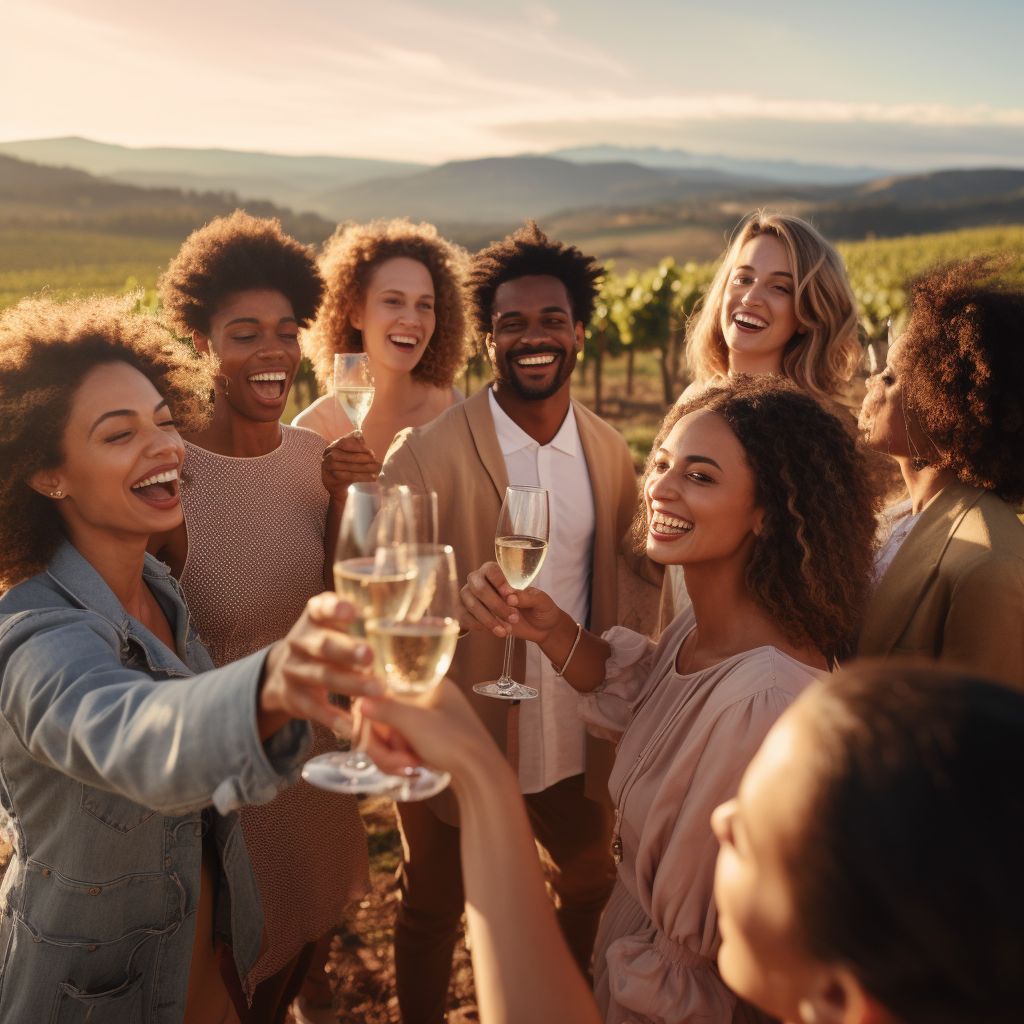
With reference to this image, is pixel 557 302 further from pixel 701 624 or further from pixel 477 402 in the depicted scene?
pixel 701 624

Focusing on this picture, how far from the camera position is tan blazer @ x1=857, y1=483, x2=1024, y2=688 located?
2518 mm

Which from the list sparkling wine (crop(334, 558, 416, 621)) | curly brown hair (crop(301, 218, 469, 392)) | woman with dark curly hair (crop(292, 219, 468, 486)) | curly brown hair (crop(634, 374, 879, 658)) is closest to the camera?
sparkling wine (crop(334, 558, 416, 621))

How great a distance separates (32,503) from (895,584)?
97.2 inches

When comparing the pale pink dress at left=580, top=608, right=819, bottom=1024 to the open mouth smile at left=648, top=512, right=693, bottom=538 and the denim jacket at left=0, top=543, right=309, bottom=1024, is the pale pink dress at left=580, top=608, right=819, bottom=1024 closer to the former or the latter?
the open mouth smile at left=648, top=512, right=693, bottom=538

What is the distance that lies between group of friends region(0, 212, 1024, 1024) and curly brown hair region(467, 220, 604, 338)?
2cm


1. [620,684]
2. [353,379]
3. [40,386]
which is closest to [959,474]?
[620,684]

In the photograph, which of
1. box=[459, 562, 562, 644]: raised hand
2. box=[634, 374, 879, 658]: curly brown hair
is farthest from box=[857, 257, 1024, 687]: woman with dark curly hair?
box=[459, 562, 562, 644]: raised hand

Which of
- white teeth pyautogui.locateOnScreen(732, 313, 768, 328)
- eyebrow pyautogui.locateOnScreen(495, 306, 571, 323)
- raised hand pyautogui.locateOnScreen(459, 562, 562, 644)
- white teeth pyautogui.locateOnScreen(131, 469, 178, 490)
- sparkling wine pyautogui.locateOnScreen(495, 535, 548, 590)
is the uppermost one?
eyebrow pyautogui.locateOnScreen(495, 306, 571, 323)

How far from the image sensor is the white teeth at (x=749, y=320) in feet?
15.8

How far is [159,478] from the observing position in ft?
8.20

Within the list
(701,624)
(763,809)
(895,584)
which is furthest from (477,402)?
(763,809)

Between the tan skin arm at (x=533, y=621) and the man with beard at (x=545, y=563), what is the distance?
0.84 meters

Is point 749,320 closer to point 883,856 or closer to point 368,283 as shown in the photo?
point 368,283

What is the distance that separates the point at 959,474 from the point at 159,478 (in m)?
2.35
